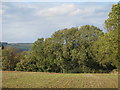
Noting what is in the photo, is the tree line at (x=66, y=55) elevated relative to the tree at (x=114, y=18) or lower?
lower

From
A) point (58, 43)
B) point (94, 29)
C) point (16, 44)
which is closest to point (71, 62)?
point (58, 43)

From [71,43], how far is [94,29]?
675 cm

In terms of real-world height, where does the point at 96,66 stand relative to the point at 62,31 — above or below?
below

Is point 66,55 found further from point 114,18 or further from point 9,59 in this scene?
point 114,18

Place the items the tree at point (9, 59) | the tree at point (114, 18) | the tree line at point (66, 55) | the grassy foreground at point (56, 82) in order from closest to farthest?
the grassy foreground at point (56, 82)
the tree at point (114, 18)
the tree line at point (66, 55)
the tree at point (9, 59)

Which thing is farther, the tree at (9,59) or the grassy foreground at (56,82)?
the tree at (9,59)

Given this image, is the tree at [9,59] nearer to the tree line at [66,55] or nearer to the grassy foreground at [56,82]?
the tree line at [66,55]

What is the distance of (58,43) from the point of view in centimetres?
5484

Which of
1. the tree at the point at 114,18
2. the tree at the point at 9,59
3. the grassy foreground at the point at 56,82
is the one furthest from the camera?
the tree at the point at 9,59

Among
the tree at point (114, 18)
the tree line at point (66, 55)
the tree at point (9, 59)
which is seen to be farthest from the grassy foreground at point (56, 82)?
the tree at point (9, 59)

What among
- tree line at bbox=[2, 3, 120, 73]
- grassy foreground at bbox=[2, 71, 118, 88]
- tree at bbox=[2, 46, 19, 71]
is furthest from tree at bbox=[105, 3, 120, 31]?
tree at bbox=[2, 46, 19, 71]

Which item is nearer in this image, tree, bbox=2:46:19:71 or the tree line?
the tree line

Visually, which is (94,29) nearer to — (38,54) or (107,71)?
(107,71)

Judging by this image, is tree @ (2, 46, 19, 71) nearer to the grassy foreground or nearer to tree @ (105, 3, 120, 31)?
the grassy foreground
